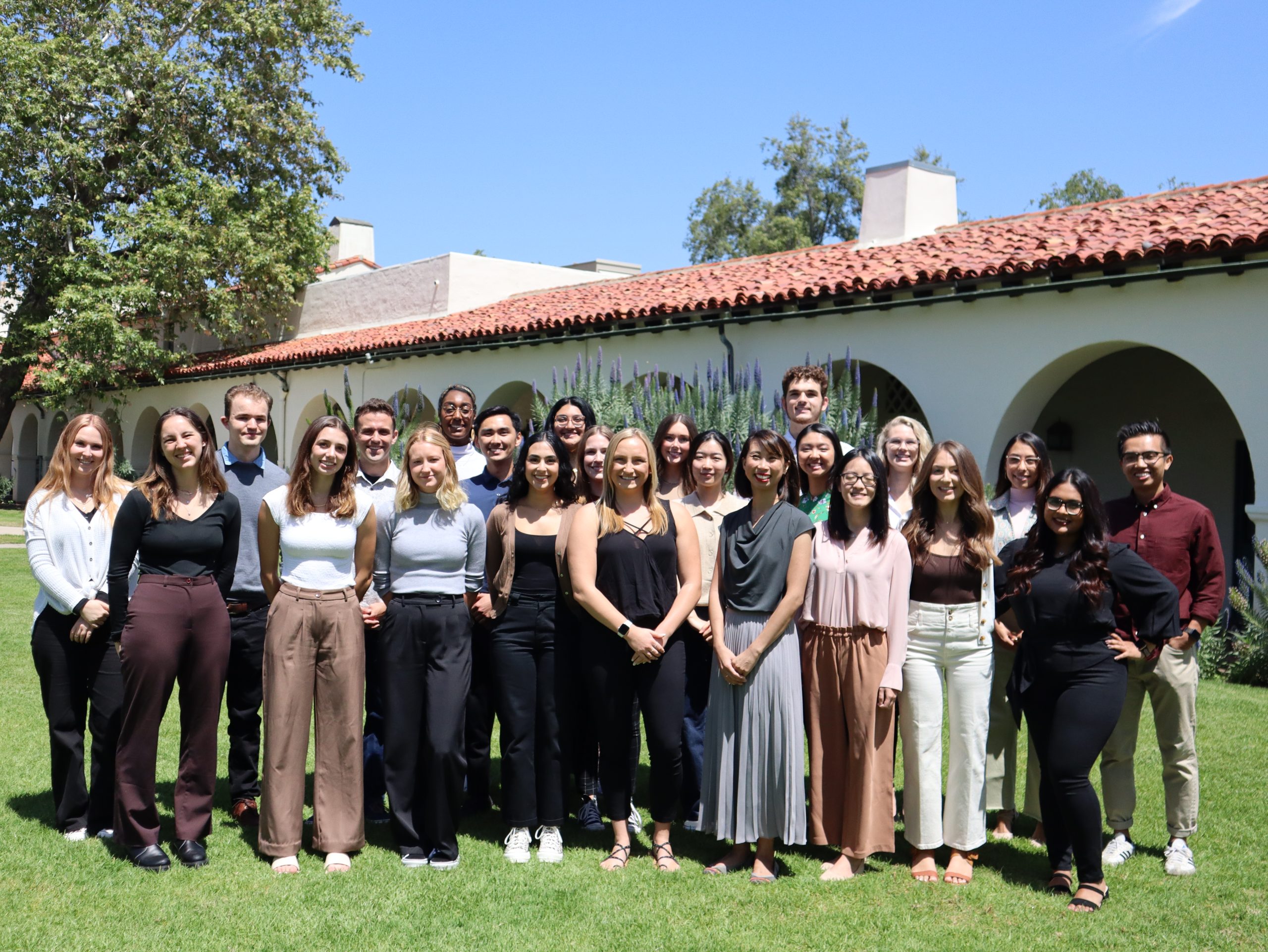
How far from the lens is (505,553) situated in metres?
5.02

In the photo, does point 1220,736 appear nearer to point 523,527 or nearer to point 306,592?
point 523,527

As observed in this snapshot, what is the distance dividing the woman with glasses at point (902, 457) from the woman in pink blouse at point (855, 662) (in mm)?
580

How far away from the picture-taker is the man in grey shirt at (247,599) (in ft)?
17.3

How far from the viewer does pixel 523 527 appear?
5.06m

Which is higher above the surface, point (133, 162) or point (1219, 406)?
point (133, 162)

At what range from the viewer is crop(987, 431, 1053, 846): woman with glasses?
515cm

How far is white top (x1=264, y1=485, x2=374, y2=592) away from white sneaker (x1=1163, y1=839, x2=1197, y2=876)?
3.81 m

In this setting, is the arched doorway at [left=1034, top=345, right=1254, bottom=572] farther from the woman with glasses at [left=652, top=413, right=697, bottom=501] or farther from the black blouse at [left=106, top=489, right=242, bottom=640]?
the black blouse at [left=106, top=489, right=242, bottom=640]

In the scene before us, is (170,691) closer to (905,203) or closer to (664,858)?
(664,858)

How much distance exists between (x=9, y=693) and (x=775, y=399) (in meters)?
6.38

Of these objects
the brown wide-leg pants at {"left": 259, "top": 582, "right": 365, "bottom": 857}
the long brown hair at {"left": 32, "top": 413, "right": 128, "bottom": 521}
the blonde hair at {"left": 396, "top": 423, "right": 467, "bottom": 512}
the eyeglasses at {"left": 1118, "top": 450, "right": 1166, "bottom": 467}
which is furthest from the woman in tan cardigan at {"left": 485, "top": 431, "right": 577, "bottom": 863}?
the eyeglasses at {"left": 1118, "top": 450, "right": 1166, "bottom": 467}

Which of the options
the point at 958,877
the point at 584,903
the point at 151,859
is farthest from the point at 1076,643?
the point at 151,859

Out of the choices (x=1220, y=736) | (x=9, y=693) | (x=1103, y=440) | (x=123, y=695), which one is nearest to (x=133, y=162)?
(x=9, y=693)

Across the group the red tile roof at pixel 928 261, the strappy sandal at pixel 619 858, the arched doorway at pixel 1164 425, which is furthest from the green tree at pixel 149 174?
the strappy sandal at pixel 619 858
